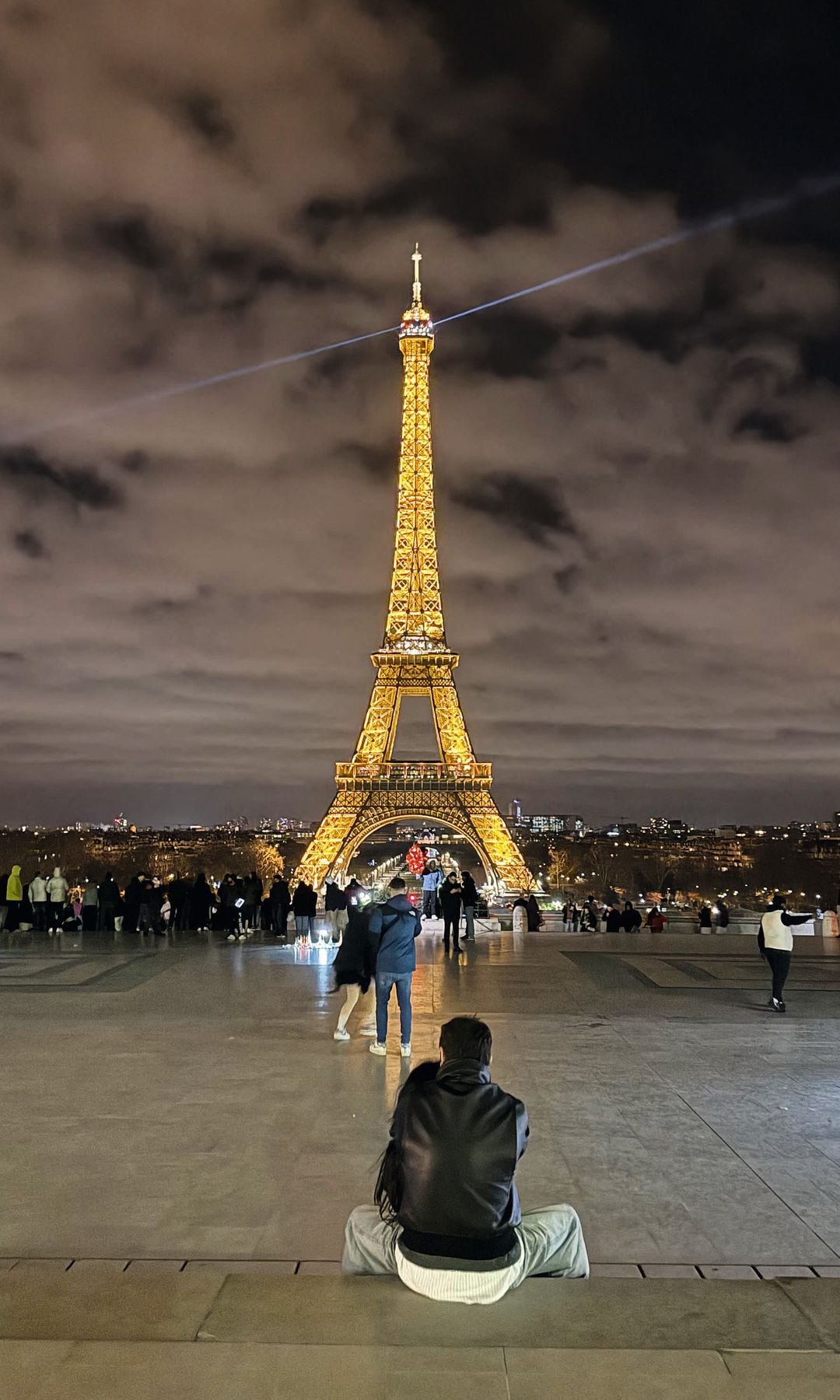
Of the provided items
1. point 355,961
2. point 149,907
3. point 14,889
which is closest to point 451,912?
point 149,907

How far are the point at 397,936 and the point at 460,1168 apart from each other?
5786 mm

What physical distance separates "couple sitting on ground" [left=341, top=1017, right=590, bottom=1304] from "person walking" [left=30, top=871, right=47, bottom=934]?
18218 mm

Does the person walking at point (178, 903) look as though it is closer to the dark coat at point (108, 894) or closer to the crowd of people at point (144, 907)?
the crowd of people at point (144, 907)

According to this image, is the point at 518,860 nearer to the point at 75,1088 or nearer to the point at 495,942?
the point at 495,942

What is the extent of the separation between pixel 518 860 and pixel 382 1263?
171 feet

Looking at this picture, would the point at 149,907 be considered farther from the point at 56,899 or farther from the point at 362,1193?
the point at 362,1193

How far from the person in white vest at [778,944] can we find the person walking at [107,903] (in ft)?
46.8

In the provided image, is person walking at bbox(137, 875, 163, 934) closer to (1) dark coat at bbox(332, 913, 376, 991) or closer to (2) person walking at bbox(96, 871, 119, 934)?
(2) person walking at bbox(96, 871, 119, 934)

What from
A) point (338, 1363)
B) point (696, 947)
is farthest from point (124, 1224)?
point (696, 947)

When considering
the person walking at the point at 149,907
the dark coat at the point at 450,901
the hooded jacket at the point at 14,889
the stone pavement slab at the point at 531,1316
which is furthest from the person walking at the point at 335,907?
the stone pavement slab at the point at 531,1316

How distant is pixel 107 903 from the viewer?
22078 millimetres

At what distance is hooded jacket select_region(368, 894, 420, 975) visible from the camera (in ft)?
32.2

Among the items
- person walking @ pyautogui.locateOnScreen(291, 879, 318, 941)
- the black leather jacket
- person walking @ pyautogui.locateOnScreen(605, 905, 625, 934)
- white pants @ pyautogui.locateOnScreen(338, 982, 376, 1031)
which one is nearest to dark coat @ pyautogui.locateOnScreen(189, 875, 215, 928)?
person walking @ pyautogui.locateOnScreen(291, 879, 318, 941)

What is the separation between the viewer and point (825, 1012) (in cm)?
1199
